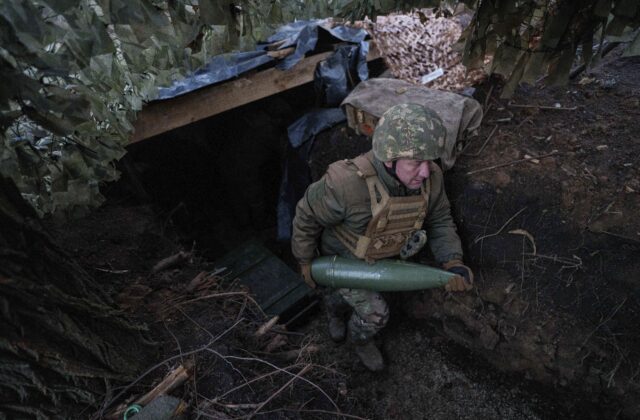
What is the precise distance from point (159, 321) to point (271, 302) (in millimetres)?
1417

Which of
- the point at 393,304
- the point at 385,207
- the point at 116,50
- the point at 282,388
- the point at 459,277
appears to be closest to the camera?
the point at 116,50

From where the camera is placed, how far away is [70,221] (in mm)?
3256

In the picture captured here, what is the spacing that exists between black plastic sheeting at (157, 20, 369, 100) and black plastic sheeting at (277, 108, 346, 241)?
56 centimetres

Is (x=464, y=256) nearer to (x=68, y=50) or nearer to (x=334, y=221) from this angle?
(x=334, y=221)

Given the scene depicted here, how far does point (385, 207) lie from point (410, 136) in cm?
48

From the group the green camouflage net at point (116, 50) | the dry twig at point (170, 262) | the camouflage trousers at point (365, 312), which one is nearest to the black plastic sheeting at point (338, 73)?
the green camouflage net at point (116, 50)

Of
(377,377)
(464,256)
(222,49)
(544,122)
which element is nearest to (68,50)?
(222,49)

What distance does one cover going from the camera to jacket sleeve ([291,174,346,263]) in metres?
2.72

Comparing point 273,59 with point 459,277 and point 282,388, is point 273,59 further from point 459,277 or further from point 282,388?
point 282,388

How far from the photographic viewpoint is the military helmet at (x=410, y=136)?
7.91 feet

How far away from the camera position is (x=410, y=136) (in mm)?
2420

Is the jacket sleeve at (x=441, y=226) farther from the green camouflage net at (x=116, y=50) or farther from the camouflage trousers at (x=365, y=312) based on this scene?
the green camouflage net at (x=116, y=50)

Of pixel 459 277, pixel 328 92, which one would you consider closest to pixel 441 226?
pixel 459 277

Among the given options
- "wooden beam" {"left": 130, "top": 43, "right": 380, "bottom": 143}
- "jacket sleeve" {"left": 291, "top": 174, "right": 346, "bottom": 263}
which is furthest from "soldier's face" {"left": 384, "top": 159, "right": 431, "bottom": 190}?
"wooden beam" {"left": 130, "top": 43, "right": 380, "bottom": 143}
